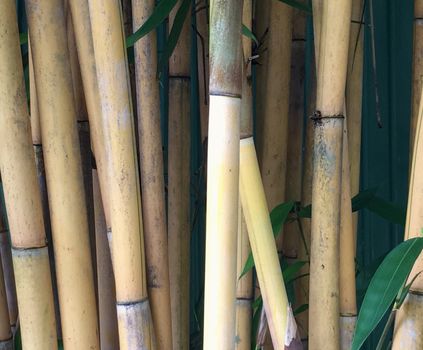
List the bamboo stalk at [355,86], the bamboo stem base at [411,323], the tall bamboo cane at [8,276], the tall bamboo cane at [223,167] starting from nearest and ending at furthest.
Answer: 1. the tall bamboo cane at [223,167]
2. the bamboo stem base at [411,323]
3. the bamboo stalk at [355,86]
4. the tall bamboo cane at [8,276]

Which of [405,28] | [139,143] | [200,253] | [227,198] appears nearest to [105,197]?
[139,143]

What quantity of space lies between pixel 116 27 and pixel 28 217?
0.17 metres

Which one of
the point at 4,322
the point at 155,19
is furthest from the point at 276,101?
the point at 4,322

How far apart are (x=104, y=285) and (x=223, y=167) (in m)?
0.30

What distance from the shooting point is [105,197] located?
59 centimetres

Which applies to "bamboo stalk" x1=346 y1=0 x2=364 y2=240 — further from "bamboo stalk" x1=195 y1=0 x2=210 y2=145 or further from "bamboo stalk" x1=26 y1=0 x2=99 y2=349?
"bamboo stalk" x1=26 y1=0 x2=99 y2=349

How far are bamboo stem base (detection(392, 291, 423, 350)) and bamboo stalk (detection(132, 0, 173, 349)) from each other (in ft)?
0.69

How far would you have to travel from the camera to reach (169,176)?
0.67 m

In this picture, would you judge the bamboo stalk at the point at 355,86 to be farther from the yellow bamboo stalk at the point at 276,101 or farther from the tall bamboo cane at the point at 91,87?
the tall bamboo cane at the point at 91,87

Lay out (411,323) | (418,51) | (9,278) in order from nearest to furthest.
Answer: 1. (411,323)
2. (418,51)
3. (9,278)

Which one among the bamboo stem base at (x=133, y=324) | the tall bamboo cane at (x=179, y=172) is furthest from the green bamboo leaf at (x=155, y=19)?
the bamboo stem base at (x=133, y=324)

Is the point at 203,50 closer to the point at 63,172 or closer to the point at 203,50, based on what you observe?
the point at 203,50

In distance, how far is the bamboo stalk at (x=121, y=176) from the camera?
20.1 inches

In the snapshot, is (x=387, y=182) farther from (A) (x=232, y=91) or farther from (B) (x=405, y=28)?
(A) (x=232, y=91)
